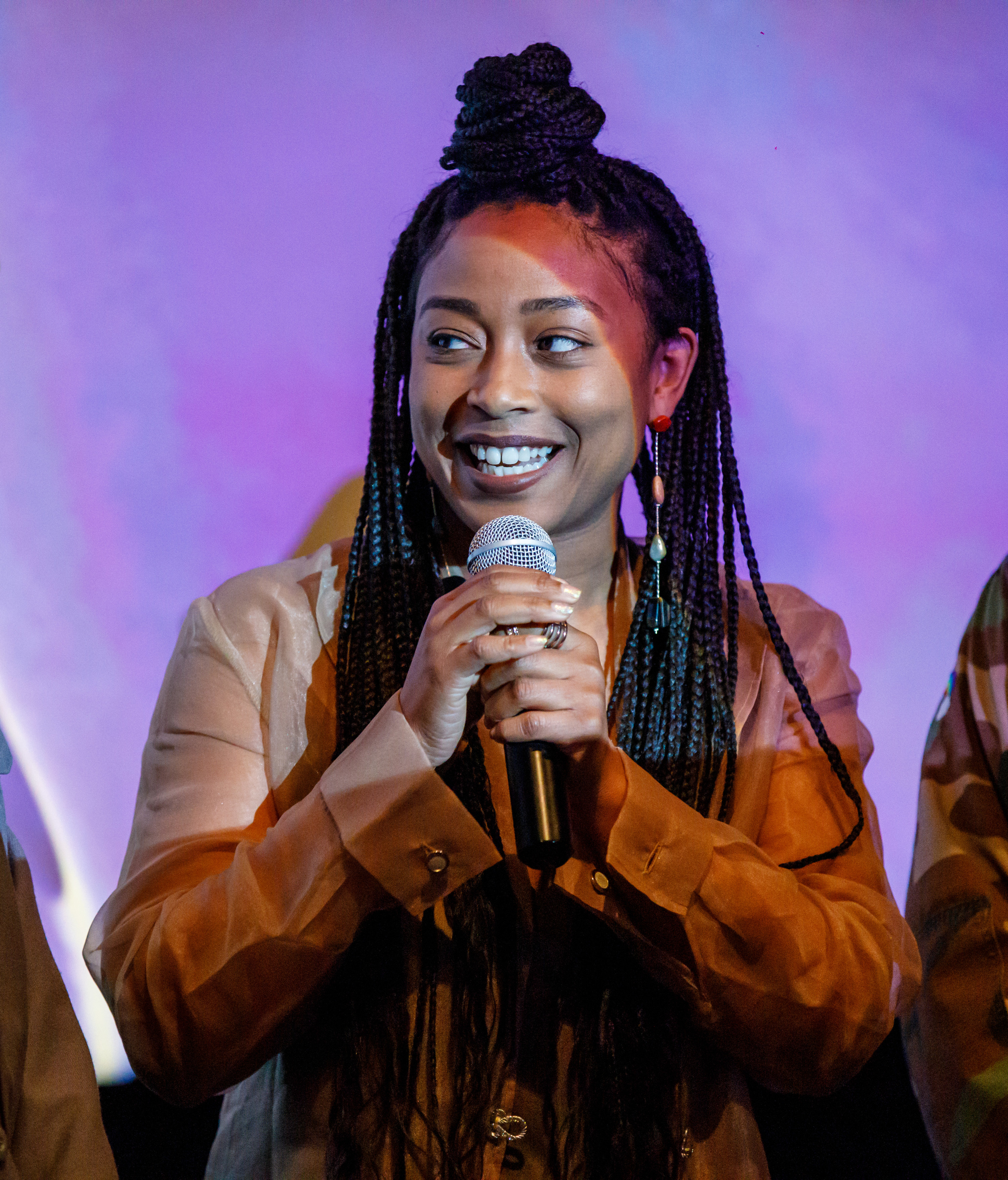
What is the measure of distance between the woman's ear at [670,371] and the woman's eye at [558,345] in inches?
7.3

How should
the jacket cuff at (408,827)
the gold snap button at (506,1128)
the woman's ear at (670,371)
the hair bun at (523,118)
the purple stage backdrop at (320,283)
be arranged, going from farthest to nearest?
the purple stage backdrop at (320,283), the woman's ear at (670,371), the hair bun at (523,118), the gold snap button at (506,1128), the jacket cuff at (408,827)

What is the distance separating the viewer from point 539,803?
1169mm

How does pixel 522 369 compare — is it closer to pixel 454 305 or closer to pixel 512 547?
pixel 454 305

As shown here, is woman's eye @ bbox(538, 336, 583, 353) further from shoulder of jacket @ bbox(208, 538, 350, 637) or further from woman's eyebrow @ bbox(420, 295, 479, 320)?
shoulder of jacket @ bbox(208, 538, 350, 637)

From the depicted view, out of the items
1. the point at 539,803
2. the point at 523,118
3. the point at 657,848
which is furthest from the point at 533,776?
the point at 523,118

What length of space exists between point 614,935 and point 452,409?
2.27 feet

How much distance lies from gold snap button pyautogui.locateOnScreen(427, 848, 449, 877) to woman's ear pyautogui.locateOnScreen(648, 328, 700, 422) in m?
0.69

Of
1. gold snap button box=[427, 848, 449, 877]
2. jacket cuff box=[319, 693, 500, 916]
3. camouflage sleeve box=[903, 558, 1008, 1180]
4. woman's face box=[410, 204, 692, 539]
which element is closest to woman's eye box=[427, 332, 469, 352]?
woman's face box=[410, 204, 692, 539]

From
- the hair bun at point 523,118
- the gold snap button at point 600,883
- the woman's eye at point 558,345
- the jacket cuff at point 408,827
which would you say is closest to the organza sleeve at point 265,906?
the jacket cuff at point 408,827

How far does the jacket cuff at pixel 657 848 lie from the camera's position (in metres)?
1.38

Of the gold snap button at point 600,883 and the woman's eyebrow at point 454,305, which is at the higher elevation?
the woman's eyebrow at point 454,305

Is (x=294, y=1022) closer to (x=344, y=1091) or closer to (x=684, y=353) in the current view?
(x=344, y=1091)

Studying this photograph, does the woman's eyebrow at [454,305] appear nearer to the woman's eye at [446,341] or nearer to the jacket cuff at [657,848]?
the woman's eye at [446,341]

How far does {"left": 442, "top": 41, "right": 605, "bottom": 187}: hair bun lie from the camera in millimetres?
1591
